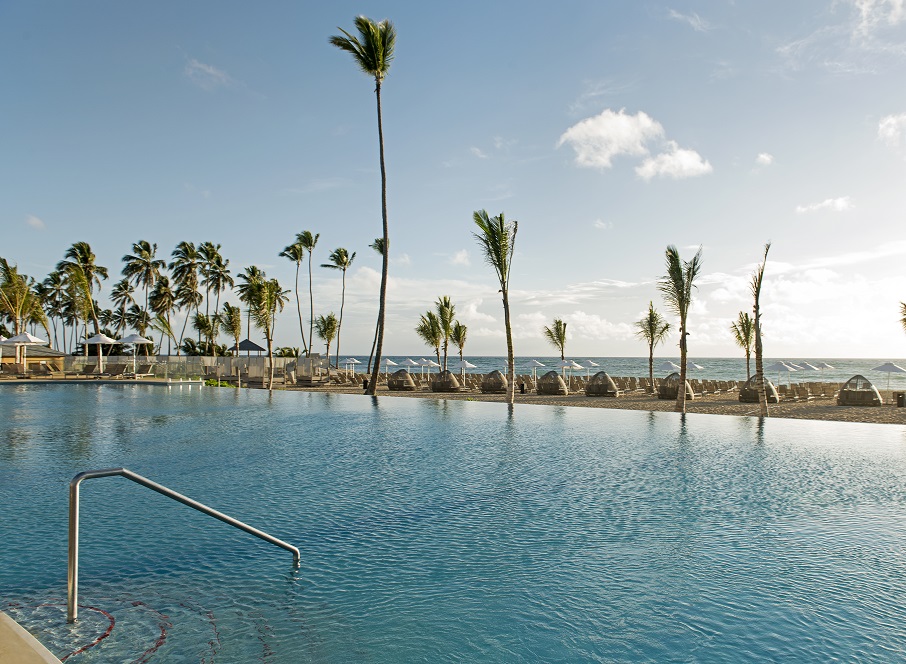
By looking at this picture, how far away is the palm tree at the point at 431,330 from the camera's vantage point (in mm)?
42062

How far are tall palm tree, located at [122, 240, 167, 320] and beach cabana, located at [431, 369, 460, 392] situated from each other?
141 feet

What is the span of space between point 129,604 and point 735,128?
20699 mm

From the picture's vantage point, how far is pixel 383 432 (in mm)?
15016

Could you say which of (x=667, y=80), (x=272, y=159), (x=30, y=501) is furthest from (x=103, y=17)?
(x=667, y=80)

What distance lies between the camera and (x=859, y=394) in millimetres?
22359

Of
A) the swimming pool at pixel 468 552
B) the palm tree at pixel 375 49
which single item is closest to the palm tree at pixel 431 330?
the palm tree at pixel 375 49

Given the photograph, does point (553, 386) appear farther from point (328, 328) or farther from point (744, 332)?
point (328, 328)

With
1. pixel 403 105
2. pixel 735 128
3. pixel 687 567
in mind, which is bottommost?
pixel 687 567

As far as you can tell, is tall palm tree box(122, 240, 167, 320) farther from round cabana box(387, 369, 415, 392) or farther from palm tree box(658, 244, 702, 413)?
palm tree box(658, 244, 702, 413)

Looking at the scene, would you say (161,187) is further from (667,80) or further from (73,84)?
(667,80)

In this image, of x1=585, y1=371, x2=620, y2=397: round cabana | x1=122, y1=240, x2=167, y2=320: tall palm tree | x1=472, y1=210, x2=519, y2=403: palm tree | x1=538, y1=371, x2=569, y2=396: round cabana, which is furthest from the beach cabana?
x1=122, y1=240, x2=167, y2=320: tall palm tree

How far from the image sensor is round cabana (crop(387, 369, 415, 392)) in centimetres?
3212

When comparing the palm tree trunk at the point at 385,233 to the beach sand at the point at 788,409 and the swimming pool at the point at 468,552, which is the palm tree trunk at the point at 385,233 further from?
the swimming pool at the point at 468,552

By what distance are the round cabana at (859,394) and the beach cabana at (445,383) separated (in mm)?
18308
